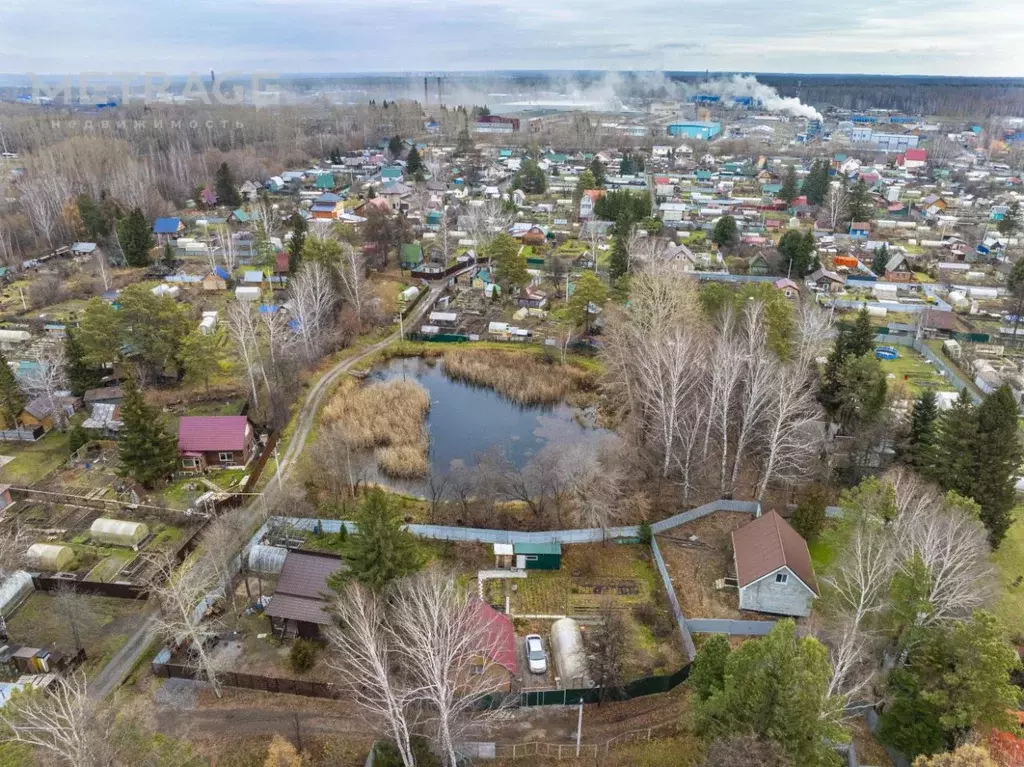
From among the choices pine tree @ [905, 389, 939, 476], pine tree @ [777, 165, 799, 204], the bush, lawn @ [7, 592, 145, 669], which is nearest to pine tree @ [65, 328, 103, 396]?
lawn @ [7, 592, 145, 669]

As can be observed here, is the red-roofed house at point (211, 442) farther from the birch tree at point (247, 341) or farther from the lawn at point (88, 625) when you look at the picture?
the lawn at point (88, 625)

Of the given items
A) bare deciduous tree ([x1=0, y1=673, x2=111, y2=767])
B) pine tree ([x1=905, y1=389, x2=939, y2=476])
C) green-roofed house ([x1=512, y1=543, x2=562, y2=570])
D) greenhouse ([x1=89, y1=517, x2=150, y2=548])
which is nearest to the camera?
bare deciduous tree ([x1=0, y1=673, x2=111, y2=767])

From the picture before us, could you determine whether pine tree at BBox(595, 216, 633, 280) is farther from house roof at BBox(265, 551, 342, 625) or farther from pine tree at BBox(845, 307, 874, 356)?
house roof at BBox(265, 551, 342, 625)

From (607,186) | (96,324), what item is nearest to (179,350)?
(96,324)

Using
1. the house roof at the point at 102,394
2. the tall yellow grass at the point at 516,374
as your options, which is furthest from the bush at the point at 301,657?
the house roof at the point at 102,394

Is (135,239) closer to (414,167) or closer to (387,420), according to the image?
(387,420)

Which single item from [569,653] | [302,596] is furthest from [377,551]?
[569,653]
